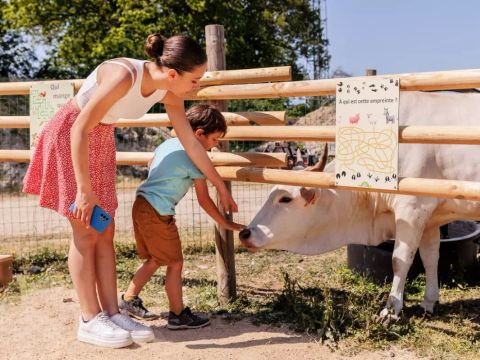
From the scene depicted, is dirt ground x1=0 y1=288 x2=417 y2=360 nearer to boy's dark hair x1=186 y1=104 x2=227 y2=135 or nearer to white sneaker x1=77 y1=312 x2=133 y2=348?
white sneaker x1=77 y1=312 x2=133 y2=348

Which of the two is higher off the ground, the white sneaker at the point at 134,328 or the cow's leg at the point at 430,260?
the cow's leg at the point at 430,260

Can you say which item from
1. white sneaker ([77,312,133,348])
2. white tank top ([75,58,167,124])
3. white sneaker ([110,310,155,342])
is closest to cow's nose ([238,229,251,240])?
white sneaker ([110,310,155,342])

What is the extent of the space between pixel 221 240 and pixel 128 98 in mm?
1618

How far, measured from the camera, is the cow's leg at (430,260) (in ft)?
14.7

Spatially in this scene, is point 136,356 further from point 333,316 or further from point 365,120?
point 365,120

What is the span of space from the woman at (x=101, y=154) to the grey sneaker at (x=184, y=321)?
0.33 metres

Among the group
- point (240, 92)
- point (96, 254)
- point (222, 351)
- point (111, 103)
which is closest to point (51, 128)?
point (111, 103)

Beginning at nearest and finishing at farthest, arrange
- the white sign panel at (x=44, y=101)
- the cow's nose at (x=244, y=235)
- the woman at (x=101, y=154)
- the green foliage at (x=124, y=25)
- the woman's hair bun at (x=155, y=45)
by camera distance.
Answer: the woman at (x=101, y=154) < the woman's hair bun at (x=155, y=45) < the cow's nose at (x=244, y=235) < the white sign panel at (x=44, y=101) < the green foliage at (x=124, y=25)

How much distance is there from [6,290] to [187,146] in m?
2.39

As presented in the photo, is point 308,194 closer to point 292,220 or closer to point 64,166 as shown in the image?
point 292,220

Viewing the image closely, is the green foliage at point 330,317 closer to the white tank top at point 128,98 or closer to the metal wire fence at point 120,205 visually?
the white tank top at point 128,98

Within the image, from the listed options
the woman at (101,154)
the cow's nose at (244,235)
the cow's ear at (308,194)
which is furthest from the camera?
the cow's ear at (308,194)

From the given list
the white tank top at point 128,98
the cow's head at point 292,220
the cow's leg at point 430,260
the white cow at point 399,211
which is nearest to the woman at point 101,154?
the white tank top at point 128,98

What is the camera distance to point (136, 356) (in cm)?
344
